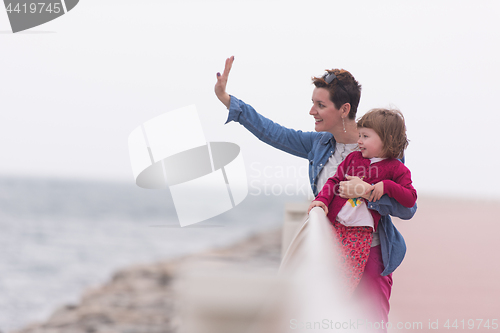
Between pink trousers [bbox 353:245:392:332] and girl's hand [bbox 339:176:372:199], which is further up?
girl's hand [bbox 339:176:372:199]

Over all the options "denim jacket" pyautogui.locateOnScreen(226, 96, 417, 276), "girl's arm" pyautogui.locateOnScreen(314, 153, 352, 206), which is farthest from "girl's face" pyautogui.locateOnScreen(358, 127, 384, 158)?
"denim jacket" pyautogui.locateOnScreen(226, 96, 417, 276)

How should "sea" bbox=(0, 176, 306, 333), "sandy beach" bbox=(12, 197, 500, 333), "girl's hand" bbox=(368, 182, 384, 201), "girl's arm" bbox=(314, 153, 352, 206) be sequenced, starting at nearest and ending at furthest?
"girl's hand" bbox=(368, 182, 384, 201) < "girl's arm" bbox=(314, 153, 352, 206) < "sandy beach" bbox=(12, 197, 500, 333) < "sea" bbox=(0, 176, 306, 333)

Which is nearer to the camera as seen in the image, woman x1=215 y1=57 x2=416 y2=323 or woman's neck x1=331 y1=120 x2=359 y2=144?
woman x1=215 y1=57 x2=416 y2=323

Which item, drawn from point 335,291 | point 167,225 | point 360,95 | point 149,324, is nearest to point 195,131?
point 149,324

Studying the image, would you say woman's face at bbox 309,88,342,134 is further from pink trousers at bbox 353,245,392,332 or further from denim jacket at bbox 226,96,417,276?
pink trousers at bbox 353,245,392,332

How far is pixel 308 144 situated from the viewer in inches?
102

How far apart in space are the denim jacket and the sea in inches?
296

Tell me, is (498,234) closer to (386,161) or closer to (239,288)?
(386,161)

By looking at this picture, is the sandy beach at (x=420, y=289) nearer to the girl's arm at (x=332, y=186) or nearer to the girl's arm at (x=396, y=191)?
the girl's arm at (x=332, y=186)

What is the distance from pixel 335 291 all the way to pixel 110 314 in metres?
12.1

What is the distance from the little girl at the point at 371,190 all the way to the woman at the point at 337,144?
0.06 m

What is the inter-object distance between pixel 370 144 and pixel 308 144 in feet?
1.90

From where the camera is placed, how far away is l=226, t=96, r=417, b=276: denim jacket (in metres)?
2.09

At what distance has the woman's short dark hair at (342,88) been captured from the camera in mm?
2359
